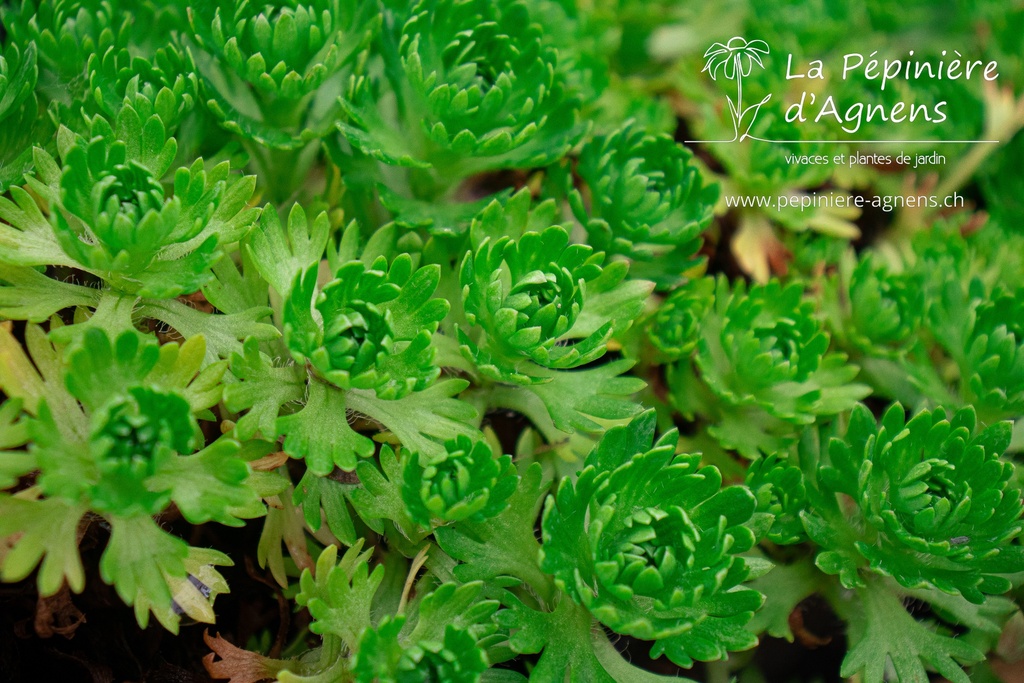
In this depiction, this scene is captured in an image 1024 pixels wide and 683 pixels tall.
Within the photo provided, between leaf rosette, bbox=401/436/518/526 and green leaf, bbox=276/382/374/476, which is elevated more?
green leaf, bbox=276/382/374/476

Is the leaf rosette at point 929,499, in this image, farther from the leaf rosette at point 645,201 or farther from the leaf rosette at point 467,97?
the leaf rosette at point 467,97

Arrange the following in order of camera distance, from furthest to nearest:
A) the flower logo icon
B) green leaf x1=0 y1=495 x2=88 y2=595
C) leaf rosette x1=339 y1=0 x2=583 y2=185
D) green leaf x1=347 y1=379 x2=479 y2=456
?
the flower logo icon
leaf rosette x1=339 y1=0 x2=583 y2=185
green leaf x1=347 y1=379 x2=479 y2=456
green leaf x1=0 y1=495 x2=88 y2=595

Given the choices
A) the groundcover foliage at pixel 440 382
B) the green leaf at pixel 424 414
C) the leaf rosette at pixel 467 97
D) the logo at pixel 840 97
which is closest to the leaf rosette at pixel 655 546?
the groundcover foliage at pixel 440 382

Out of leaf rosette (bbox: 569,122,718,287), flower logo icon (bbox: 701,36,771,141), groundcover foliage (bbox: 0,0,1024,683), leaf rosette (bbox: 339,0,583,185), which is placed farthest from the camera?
flower logo icon (bbox: 701,36,771,141)

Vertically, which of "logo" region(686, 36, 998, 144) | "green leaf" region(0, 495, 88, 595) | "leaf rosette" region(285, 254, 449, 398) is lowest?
"green leaf" region(0, 495, 88, 595)

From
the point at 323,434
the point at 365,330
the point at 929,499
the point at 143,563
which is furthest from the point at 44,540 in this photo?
the point at 929,499

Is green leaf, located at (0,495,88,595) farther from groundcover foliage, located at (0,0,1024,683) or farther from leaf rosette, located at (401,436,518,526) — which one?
leaf rosette, located at (401,436,518,526)

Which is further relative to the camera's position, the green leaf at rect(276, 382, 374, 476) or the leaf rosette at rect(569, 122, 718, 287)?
the leaf rosette at rect(569, 122, 718, 287)

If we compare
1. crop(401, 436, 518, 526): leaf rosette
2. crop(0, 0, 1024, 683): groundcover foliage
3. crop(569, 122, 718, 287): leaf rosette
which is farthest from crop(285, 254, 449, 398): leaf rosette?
crop(569, 122, 718, 287): leaf rosette
